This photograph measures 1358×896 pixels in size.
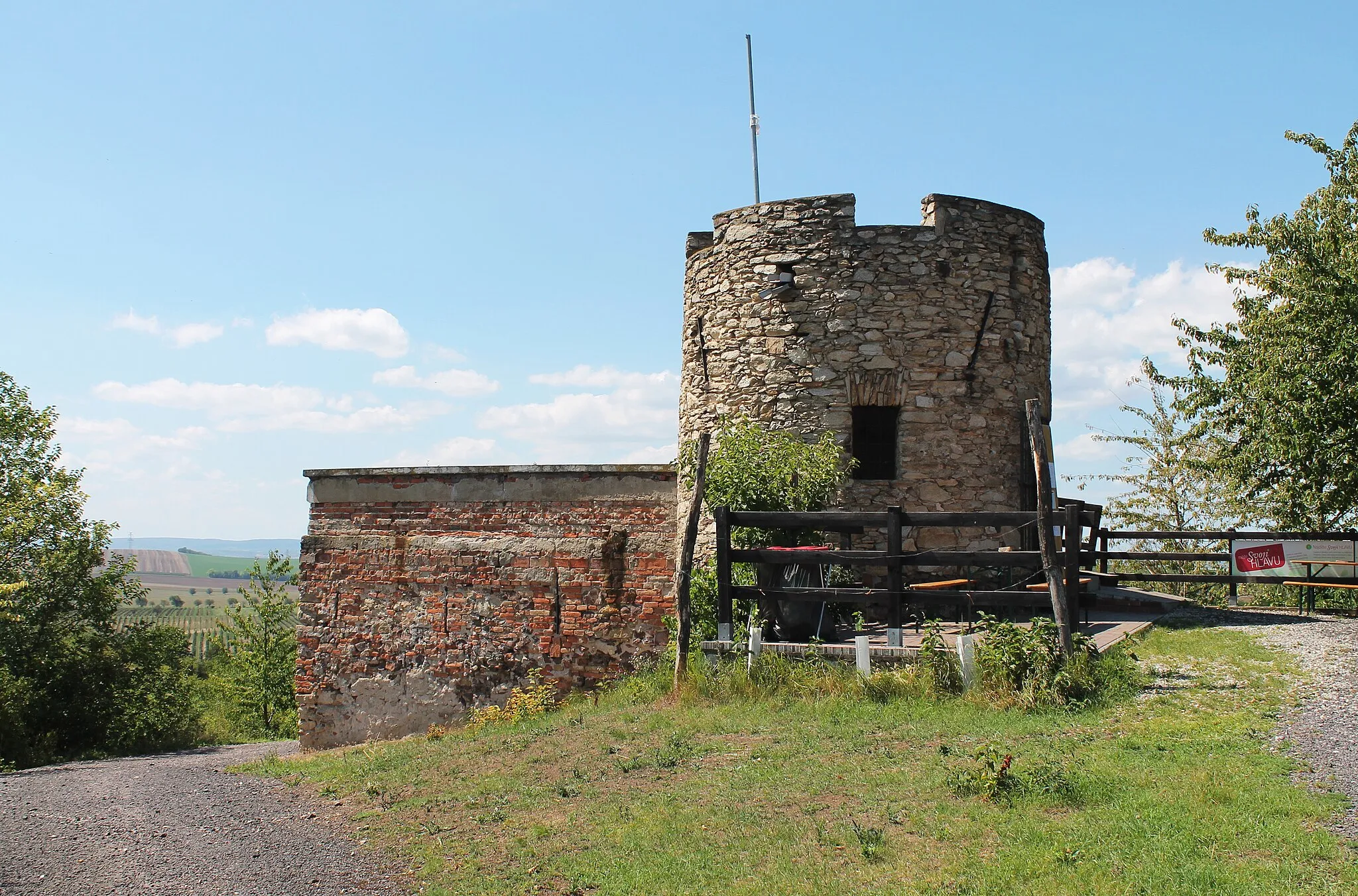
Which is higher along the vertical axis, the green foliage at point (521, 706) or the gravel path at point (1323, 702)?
the gravel path at point (1323, 702)

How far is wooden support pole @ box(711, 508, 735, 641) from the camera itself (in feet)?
31.7

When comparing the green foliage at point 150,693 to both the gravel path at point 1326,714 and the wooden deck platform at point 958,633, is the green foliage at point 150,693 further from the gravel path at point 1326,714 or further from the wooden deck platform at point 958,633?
the gravel path at point 1326,714

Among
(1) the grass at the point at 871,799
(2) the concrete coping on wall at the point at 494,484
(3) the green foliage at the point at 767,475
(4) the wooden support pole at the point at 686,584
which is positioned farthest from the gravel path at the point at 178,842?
(3) the green foliage at the point at 767,475

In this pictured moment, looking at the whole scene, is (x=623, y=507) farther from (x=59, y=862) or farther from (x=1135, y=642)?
(x=59, y=862)

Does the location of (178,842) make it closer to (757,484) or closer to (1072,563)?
(757,484)

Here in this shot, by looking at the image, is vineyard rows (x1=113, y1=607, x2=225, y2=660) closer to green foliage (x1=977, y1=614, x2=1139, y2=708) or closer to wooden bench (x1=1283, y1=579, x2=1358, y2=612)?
wooden bench (x1=1283, y1=579, x2=1358, y2=612)

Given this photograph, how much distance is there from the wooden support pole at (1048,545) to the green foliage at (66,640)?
16806 millimetres

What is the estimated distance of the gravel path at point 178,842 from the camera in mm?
5832

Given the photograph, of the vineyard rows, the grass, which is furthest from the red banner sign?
the vineyard rows

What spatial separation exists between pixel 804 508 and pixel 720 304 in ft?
9.56

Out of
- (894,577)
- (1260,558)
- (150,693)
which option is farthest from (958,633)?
(150,693)

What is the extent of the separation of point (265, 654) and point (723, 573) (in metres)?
22.2

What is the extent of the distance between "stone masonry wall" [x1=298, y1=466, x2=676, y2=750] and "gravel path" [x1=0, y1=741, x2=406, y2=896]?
13.1 feet

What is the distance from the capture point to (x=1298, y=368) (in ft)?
50.0
